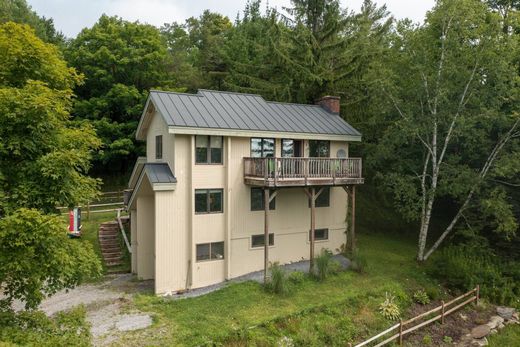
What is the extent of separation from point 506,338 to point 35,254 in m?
15.3

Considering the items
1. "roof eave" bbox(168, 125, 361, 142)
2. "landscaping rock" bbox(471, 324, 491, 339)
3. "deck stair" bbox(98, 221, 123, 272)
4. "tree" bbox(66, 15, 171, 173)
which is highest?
"tree" bbox(66, 15, 171, 173)

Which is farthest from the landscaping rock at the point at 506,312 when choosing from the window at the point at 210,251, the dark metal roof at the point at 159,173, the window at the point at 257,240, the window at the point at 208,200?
the dark metal roof at the point at 159,173

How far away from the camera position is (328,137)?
59.0 ft

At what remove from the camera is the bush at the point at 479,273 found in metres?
15.8

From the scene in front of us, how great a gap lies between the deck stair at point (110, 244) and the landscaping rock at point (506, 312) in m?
16.8

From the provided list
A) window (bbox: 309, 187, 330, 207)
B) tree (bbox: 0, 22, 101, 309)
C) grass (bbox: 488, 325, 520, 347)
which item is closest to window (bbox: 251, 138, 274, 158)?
window (bbox: 309, 187, 330, 207)

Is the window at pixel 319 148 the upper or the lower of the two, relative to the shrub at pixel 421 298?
upper

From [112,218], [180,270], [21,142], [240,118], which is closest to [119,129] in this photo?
[112,218]

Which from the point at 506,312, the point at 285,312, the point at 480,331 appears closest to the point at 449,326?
→ the point at 480,331

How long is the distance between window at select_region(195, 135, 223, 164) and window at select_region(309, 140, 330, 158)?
16.4ft

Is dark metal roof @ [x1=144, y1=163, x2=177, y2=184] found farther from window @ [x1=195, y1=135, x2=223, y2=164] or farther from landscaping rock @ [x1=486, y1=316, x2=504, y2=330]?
landscaping rock @ [x1=486, y1=316, x2=504, y2=330]

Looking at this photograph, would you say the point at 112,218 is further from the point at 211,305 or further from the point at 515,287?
the point at 515,287

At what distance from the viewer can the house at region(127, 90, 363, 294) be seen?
48.1 feet

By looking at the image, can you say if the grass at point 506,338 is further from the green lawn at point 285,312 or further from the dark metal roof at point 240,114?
the dark metal roof at point 240,114
